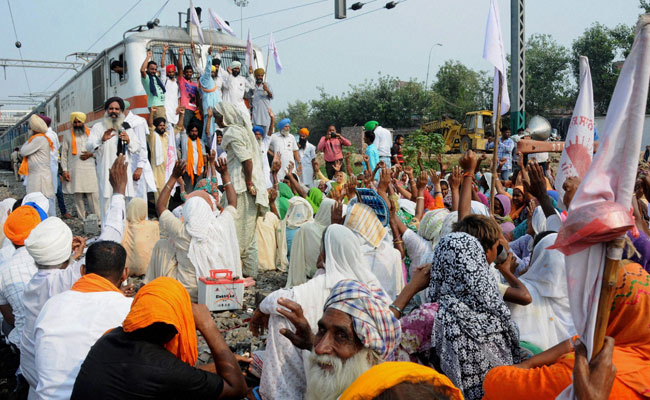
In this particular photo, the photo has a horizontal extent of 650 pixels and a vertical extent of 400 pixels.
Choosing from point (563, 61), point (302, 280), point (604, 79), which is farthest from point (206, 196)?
point (563, 61)

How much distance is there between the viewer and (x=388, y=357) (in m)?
2.50

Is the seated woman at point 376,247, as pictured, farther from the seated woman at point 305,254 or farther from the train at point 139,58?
the train at point 139,58

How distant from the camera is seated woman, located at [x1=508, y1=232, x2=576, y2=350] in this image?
3295mm

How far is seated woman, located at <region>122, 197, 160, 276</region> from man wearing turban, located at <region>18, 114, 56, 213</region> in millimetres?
3085

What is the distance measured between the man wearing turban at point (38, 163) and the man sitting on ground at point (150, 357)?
7.79 m

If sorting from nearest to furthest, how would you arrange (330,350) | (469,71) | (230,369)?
(330,350) → (230,369) → (469,71)

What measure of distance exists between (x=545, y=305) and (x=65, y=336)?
2736mm

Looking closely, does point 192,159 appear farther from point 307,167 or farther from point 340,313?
point 340,313

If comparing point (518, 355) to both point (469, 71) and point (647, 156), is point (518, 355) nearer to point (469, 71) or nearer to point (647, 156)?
point (647, 156)

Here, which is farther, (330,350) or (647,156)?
(647,156)

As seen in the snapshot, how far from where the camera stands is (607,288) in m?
1.54

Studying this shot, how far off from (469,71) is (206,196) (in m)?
39.5

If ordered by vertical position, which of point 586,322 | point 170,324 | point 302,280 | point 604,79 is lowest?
point 302,280

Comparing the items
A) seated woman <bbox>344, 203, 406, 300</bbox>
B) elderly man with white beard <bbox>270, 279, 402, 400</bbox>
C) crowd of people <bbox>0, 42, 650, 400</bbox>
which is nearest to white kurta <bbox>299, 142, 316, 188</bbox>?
crowd of people <bbox>0, 42, 650, 400</bbox>
